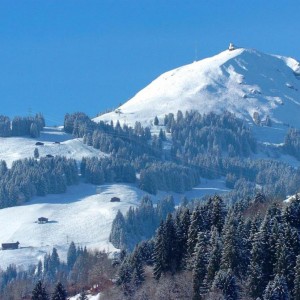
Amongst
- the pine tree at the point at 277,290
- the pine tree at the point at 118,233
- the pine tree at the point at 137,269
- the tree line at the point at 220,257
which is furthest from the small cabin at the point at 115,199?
the pine tree at the point at 277,290

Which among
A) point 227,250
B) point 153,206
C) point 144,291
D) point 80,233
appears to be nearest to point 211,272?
point 227,250

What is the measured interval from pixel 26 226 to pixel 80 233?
1012 centimetres

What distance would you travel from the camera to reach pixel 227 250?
8375cm

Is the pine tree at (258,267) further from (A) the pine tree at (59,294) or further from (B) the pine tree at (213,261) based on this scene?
(A) the pine tree at (59,294)

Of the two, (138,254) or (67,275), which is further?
(67,275)

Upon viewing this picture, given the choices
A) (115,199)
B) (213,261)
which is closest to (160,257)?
(213,261)

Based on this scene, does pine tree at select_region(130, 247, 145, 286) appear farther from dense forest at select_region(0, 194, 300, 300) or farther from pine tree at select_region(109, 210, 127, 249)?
pine tree at select_region(109, 210, 127, 249)

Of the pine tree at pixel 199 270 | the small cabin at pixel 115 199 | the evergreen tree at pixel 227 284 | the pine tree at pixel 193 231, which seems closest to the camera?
the evergreen tree at pixel 227 284

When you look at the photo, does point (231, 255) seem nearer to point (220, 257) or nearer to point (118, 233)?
point (220, 257)

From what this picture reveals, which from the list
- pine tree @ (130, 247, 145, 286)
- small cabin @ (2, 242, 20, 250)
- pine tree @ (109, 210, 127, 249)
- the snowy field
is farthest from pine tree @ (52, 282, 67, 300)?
small cabin @ (2, 242, 20, 250)

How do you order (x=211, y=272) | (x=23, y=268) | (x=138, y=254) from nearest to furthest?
(x=211, y=272)
(x=138, y=254)
(x=23, y=268)

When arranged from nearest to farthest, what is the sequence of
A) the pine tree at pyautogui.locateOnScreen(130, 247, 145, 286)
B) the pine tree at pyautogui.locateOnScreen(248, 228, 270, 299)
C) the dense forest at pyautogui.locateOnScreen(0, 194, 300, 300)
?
the dense forest at pyautogui.locateOnScreen(0, 194, 300, 300) < the pine tree at pyautogui.locateOnScreen(248, 228, 270, 299) < the pine tree at pyautogui.locateOnScreen(130, 247, 145, 286)

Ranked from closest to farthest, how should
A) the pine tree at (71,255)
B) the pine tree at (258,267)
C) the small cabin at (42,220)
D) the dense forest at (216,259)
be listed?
the dense forest at (216,259) < the pine tree at (258,267) < the pine tree at (71,255) < the small cabin at (42,220)

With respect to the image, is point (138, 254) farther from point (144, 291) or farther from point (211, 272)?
point (211, 272)
